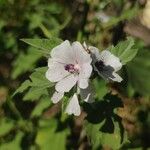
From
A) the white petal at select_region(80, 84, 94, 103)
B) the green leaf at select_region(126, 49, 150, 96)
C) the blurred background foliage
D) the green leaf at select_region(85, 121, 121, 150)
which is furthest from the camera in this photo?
the green leaf at select_region(126, 49, 150, 96)

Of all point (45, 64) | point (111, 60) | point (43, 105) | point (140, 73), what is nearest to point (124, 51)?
point (111, 60)

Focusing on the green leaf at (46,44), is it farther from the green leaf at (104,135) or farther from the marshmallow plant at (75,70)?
the green leaf at (104,135)

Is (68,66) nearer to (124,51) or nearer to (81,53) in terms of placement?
(81,53)

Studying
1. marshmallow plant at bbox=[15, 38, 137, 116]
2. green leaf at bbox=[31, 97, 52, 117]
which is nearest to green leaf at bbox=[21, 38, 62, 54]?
marshmallow plant at bbox=[15, 38, 137, 116]

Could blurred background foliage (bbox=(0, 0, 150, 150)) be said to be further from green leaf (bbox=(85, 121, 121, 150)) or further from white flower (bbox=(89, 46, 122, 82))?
white flower (bbox=(89, 46, 122, 82))

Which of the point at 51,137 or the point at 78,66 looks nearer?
the point at 78,66
